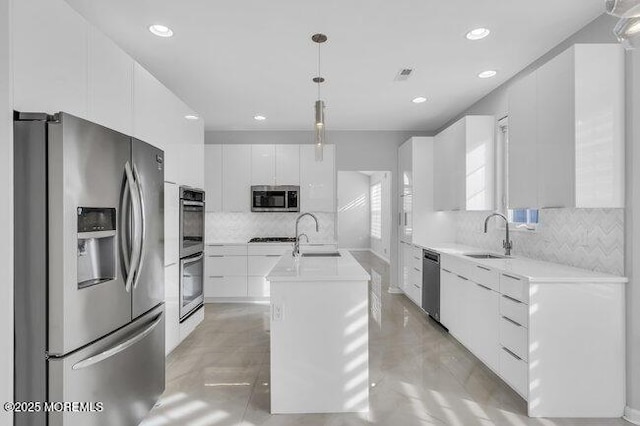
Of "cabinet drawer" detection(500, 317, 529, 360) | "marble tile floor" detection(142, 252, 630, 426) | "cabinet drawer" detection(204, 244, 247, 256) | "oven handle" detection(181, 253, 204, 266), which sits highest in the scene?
"oven handle" detection(181, 253, 204, 266)

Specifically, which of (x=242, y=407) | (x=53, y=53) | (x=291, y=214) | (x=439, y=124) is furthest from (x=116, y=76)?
(x=439, y=124)

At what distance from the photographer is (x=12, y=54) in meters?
1.47

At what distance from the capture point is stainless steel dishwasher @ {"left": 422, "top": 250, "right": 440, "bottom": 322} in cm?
418

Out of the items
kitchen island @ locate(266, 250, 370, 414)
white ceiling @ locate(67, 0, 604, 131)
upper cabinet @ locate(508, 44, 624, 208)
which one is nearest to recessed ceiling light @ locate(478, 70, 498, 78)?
white ceiling @ locate(67, 0, 604, 131)

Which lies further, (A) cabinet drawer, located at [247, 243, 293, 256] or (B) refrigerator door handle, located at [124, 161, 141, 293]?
(A) cabinet drawer, located at [247, 243, 293, 256]

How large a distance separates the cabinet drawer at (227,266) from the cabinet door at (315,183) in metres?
1.30

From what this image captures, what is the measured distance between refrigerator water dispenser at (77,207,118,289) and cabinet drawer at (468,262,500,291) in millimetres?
2655

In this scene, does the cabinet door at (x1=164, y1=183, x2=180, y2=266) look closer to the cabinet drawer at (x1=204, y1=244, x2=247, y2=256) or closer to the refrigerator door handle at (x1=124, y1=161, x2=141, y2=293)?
the refrigerator door handle at (x1=124, y1=161, x2=141, y2=293)

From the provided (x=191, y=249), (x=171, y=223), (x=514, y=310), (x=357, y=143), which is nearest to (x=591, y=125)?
(x=514, y=310)

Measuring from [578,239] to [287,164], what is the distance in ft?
13.3

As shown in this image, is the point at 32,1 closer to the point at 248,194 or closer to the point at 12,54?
the point at 12,54

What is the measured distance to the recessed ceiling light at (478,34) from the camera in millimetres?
2770

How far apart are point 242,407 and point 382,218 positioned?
26.0 feet

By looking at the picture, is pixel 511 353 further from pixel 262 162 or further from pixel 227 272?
pixel 262 162
